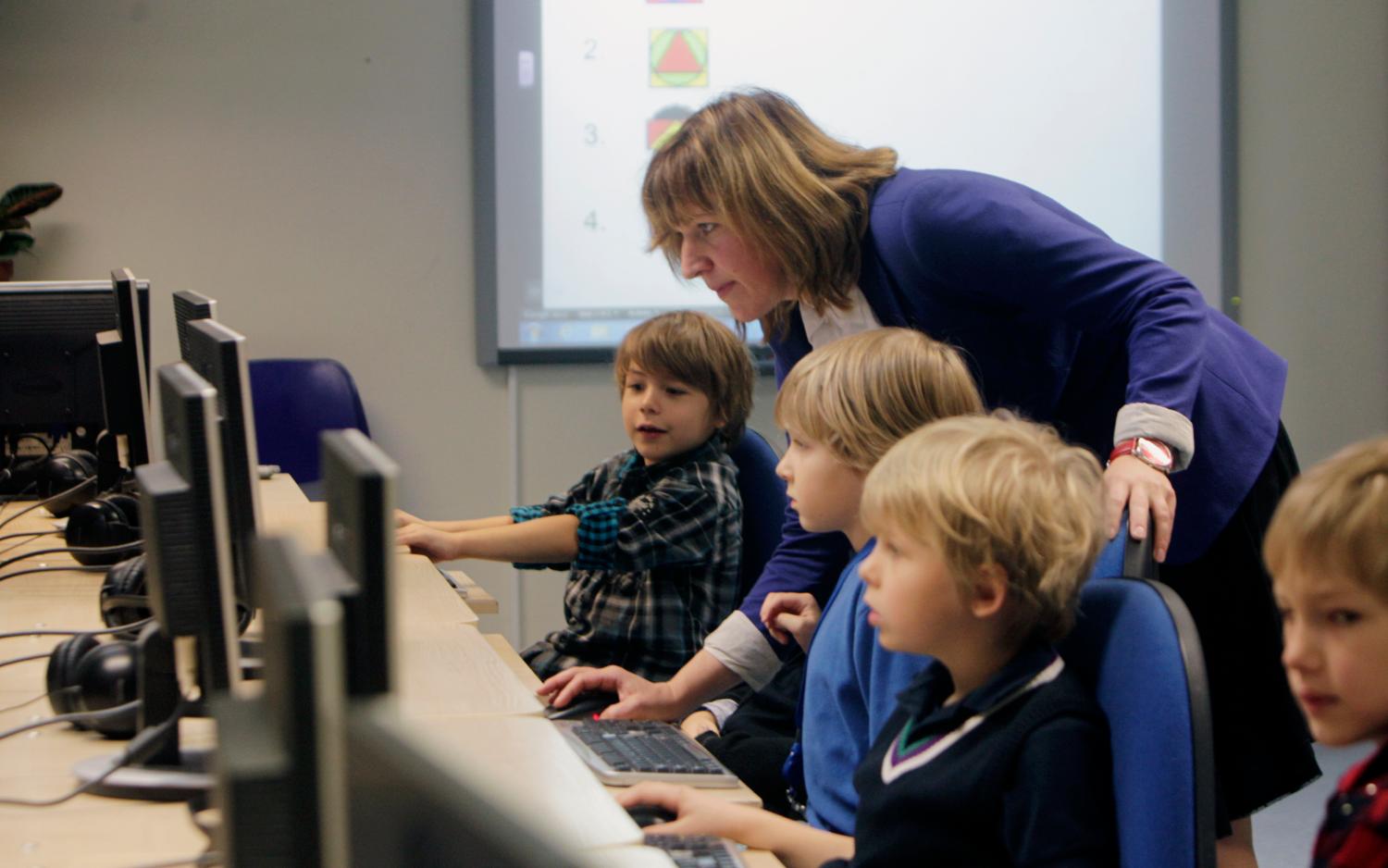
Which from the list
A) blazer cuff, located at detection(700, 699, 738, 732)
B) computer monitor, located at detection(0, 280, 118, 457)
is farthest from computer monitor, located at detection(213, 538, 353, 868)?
computer monitor, located at detection(0, 280, 118, 457)

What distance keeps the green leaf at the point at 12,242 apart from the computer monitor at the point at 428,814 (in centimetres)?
359

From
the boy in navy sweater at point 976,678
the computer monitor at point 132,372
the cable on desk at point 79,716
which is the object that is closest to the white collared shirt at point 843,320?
the boy in navy sweater at point 976,678

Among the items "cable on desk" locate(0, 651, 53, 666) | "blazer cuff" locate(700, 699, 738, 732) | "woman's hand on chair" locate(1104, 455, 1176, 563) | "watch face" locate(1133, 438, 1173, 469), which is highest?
"watch face" locate(1133, 438, 1173, 469)

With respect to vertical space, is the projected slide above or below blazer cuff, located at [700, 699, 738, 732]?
above

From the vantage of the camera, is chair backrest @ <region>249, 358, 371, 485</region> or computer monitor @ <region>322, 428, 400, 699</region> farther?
chair backrest @ <region>249, 358, 371, 485</region>

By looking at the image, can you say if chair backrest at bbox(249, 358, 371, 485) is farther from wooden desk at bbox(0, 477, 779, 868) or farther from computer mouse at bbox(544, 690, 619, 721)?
computer mouse at bbox(544, 690, 619, 721)

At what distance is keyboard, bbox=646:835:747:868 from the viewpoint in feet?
3.54

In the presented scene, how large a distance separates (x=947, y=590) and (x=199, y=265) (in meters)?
3.17

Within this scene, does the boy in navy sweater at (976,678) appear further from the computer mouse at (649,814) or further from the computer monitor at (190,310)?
the computer monitor at (190,310)

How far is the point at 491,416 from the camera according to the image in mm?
3918

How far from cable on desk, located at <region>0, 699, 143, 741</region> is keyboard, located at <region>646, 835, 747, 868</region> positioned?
1.61 feet

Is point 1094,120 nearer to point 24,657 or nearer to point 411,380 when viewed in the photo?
point 411,380

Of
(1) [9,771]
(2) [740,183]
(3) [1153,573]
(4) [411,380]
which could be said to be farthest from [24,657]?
(4) [411,380]

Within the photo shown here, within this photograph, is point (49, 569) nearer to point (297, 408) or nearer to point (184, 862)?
point (184, 862)
